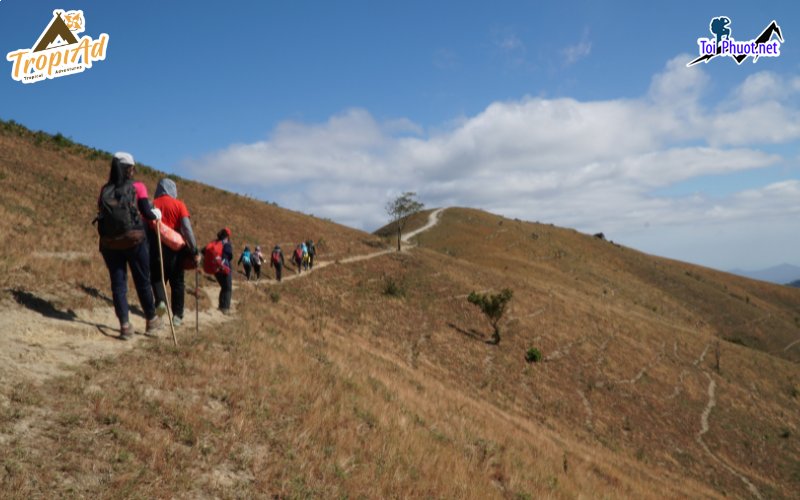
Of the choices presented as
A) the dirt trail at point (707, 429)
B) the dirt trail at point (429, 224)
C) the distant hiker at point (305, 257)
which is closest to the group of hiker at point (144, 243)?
the distant hiker at point (305, 257)

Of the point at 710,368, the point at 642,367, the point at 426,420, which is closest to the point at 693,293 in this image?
the point at 710,368

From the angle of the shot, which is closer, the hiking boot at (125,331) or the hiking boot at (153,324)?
the hiking boot at (125,331)

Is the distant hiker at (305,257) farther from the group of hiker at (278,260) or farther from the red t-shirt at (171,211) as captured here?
the red t-shirt at (171,211)

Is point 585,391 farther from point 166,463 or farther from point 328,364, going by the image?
point 166,463

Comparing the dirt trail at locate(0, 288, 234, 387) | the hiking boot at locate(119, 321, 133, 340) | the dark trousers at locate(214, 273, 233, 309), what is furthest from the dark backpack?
the dark trousers at locate(214, 273, 233, 309)

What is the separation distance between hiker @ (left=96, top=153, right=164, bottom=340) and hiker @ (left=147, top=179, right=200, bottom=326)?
62 centimetres

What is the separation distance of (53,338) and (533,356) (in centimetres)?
2901

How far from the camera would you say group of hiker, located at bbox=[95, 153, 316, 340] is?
6523mm

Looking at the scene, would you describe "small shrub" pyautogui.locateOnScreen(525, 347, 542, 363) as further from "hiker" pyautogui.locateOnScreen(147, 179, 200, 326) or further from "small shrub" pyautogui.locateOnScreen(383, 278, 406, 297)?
"hiker" pyautogui.locateOnScreen(147, 179, 200, 326)

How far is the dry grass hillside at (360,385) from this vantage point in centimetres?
480

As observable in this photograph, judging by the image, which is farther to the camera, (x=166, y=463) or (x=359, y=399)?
(x=359, y=399)

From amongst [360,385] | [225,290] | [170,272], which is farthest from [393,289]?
[170,272]

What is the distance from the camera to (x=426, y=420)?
9.10 metres

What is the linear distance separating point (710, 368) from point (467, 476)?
4479cm
